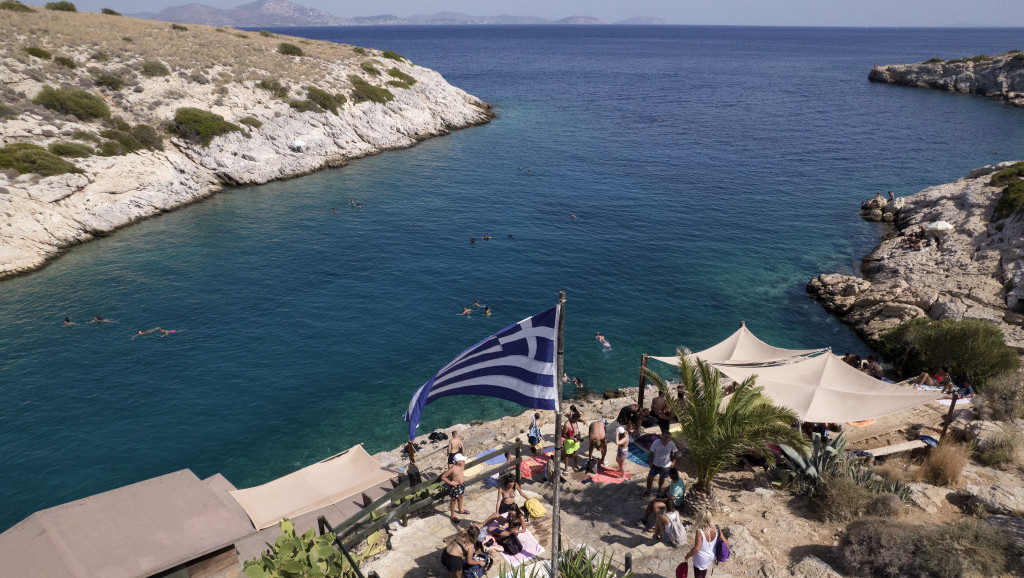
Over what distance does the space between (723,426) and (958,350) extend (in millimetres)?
16844

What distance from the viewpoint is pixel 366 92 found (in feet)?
228

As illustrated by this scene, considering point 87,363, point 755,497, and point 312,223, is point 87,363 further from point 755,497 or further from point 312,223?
point 755,497

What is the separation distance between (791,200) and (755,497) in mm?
44771

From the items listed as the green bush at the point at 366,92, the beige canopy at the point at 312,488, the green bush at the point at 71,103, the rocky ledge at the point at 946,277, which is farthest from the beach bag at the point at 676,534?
the green bush at the point at 366,92

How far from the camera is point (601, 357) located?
2898cm

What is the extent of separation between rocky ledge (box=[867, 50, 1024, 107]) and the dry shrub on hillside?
10917cm

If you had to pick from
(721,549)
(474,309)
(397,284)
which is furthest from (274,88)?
(721,549)

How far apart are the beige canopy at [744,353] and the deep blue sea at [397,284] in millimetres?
7025

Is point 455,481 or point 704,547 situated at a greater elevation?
point 704,547

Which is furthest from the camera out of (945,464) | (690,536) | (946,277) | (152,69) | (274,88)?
(274,88)

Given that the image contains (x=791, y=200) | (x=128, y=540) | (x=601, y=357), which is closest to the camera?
(x=128, y=540)

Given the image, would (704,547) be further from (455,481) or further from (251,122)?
(251,122)

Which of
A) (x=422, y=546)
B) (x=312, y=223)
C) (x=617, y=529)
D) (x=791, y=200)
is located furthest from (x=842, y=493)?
(x=791, y=200)

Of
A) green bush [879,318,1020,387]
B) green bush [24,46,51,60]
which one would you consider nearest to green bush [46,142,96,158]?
green bush [24,46,51,60]
